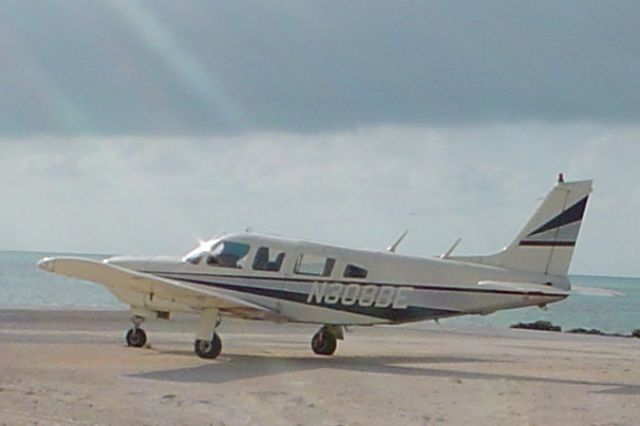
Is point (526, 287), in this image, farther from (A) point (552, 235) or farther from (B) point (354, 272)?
(B) point (354, 272)

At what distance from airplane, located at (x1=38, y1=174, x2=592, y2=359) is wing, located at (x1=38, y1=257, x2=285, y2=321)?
0.02 meters

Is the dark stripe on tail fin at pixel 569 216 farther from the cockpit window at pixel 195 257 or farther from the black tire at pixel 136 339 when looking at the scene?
the black tire at pixel 136 339

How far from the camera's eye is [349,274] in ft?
63.9

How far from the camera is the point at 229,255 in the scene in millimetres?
19984

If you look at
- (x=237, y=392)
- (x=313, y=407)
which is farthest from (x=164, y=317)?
(x=313, y=407)

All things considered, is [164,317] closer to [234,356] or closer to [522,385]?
[234,356]

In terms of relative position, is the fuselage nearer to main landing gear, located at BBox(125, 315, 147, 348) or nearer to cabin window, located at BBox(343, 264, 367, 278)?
cabin window, located at BBox(343, 264, 367, 278)

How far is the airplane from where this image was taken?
18750 millimetres

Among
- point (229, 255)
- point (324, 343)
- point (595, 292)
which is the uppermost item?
point (595, 292)

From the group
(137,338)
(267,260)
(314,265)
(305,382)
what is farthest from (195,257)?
(305,382)

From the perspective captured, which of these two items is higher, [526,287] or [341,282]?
[526,287]

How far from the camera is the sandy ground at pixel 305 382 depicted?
1167 cm

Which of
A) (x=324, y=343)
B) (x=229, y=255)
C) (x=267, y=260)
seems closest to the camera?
(x=267, y=260)

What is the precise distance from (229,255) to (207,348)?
6.59 ft
